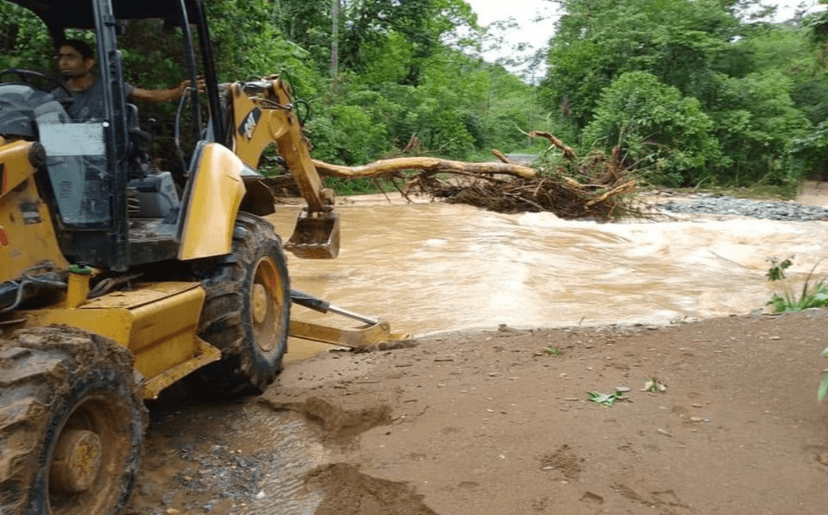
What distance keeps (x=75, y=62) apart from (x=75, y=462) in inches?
95.9

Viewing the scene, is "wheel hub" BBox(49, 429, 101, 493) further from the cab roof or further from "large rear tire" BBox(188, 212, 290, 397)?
the cab roof

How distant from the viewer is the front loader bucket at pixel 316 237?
7.66 m

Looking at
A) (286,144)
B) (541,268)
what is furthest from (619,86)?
(286,144)

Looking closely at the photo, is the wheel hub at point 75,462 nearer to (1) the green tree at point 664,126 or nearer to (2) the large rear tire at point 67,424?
(2) the large rear tire at point 67,424

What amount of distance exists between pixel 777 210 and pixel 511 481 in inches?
703

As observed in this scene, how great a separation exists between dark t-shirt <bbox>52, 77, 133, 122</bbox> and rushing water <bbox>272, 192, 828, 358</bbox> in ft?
13.9

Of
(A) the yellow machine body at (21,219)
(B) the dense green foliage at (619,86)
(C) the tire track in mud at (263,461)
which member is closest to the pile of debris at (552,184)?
(B) the dense green foliage at (619,86)

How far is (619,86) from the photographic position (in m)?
26.7

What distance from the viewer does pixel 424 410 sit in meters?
4.31

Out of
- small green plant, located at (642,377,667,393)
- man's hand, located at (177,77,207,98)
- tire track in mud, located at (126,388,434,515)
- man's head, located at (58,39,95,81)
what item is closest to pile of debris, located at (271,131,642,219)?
man's hand, located at (177,77,207,98)

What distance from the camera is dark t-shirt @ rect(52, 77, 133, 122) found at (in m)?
3.91

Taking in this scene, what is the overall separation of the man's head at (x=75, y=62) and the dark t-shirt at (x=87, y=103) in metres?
0.22

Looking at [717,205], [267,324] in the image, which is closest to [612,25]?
[717,205]

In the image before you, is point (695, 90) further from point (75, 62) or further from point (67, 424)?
point (67, 424)
